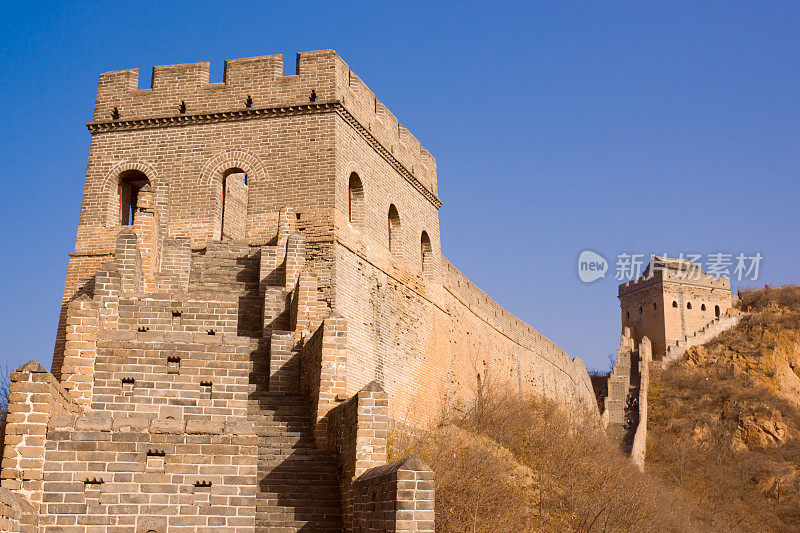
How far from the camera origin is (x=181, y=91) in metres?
18.8

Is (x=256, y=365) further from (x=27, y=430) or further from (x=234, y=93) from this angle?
(x=234, y=93)

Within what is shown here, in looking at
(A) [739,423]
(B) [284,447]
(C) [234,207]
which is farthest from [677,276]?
(B) [284,447]

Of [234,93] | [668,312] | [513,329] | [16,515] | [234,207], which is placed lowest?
[16,515]

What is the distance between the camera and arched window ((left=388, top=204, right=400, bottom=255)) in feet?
66.9

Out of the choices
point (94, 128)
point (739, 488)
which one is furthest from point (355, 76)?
point (739, 488)

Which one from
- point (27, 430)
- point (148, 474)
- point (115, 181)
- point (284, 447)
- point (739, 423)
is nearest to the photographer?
point (27, 430)

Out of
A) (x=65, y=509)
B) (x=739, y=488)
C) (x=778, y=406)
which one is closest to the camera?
(x=65, y=509)

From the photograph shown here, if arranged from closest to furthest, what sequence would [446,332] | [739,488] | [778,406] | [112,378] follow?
[112,378] < [446,332] < [739,488] < [778,406]

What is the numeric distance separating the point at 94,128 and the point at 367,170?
625 centimetres

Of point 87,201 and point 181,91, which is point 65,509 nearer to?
point 87,201

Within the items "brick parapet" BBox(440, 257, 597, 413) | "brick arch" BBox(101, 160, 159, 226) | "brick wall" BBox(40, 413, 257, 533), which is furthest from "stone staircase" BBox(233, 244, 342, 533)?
"brick parapet" BBox(440, 257, 597, 413)

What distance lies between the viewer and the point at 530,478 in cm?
1755

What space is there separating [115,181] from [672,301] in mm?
39403

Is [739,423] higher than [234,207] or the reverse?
the reverse
